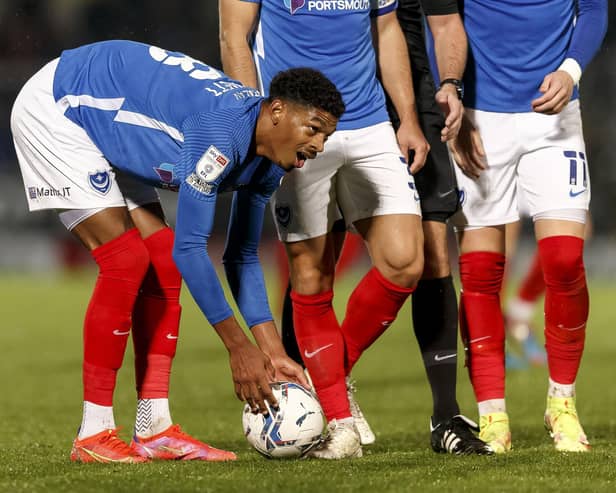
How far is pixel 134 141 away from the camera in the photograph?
13.7 feet

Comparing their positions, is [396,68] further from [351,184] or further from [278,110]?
[278,110]

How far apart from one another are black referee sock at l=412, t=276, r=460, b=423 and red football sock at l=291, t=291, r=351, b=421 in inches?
14.0

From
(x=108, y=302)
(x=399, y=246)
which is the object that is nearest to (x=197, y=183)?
(x=108, y=302)

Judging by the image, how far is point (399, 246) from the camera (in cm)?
441

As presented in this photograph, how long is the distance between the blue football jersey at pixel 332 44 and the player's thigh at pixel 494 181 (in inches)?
17.4

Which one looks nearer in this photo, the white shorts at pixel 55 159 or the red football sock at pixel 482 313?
the white shorts at pixel 55 159

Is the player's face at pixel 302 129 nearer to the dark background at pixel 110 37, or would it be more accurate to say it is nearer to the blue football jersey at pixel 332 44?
the blue football jersey at pixel 332 44

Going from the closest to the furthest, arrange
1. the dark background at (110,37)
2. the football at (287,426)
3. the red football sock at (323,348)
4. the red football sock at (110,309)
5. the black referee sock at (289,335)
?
the football at (287,426) < the red football sock at (110,309) < the red football sock at (323,348) < the black referee sock at (289,335) < the dark background at (110,37)

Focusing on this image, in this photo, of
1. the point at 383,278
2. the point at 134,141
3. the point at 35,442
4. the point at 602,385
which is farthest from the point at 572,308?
the point at 602,385

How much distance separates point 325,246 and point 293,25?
83 centimetres

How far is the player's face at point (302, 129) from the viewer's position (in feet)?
12.6

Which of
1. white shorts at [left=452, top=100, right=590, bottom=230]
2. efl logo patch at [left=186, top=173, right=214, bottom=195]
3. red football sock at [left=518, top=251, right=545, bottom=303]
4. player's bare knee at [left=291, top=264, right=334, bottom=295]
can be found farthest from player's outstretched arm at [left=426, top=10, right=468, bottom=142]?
red football sock at [left=518, top=251, right=545, bottom=303]

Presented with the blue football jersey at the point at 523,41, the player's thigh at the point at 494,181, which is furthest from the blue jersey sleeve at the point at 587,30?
the player's thigh at the point at 494,181

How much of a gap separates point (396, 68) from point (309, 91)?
0.94 meters
